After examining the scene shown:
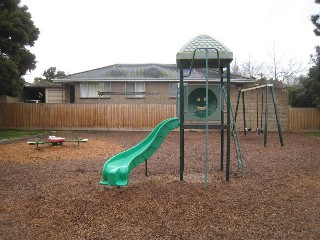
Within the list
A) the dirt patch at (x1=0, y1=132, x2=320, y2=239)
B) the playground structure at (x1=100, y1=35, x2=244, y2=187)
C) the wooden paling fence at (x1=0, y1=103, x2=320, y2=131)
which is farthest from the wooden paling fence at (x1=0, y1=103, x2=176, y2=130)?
the playground structure at (x1=100, y1=35, x2=244, y2=187)

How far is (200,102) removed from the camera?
811 cm

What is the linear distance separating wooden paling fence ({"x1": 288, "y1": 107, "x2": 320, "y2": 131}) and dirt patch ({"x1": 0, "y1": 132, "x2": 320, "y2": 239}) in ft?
50.4

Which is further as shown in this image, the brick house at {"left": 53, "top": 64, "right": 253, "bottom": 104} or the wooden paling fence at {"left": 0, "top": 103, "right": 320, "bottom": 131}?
the brick house at {"left": 53, "top": 64, "right": 253, "bottom": 104}

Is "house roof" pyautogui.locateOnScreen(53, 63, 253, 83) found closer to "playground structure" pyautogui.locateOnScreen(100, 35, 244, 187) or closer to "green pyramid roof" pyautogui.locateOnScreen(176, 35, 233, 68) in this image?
"playground structure" pyautogui.locateOnScreen(100, 35, 244, 187)

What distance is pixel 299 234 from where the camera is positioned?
14.1 ft

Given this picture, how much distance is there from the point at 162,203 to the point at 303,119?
21.1 meters

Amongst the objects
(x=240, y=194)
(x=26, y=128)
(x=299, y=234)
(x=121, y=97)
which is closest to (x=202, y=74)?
(x=121, y=97)

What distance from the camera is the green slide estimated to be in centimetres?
619

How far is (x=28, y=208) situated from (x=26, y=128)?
66.3 feet

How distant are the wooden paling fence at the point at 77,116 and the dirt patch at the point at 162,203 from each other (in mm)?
14564

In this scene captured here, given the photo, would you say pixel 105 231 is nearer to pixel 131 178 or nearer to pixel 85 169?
pixel 131 178

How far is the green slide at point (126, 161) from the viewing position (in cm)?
619

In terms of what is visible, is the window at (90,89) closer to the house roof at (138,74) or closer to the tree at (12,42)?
the house roof at (138,74)

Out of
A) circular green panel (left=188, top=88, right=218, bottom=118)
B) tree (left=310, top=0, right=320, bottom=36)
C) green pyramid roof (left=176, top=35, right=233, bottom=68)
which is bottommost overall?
circular green panel (left=188, top=88, right=218, bottom=118)
